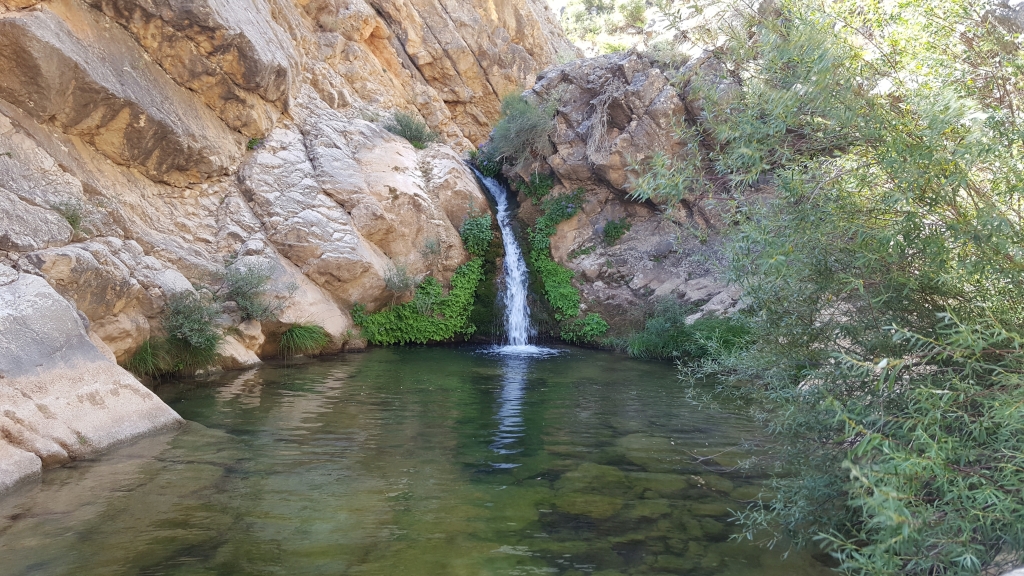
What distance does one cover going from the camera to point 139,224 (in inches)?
440

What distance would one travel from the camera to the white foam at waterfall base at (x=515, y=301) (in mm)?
14953

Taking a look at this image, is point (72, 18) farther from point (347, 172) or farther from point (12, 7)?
point (347, 172)

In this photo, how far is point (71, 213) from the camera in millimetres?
8992

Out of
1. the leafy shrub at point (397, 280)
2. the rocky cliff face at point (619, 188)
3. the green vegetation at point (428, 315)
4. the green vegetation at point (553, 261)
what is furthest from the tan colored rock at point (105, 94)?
the rocky cliff face at point (619, 188)

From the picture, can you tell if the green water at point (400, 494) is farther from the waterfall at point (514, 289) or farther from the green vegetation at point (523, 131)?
the green vegetation at point (523, 131)

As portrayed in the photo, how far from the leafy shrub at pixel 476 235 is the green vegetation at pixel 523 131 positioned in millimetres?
2564

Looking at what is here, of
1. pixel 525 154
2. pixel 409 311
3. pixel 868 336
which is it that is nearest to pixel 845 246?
pixel 868 336

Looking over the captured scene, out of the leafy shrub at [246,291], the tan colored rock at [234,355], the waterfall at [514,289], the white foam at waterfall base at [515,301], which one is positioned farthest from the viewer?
the waterfall at [514,289]

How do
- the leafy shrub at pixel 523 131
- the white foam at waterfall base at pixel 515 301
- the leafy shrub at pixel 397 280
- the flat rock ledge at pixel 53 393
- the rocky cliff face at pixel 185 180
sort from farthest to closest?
the leafy shrub at pixel 523 131, the white foam at waterfall base at pixel 515 301, the leafy shrub at pixel 397 280, the rocky cliff face at pixel 185 180, the flat rock ledge at pixel 53 393

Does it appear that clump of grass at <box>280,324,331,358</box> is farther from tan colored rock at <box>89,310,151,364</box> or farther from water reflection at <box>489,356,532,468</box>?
water reflection at <box>489,356,532,468</box>

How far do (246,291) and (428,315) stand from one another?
15.9ft

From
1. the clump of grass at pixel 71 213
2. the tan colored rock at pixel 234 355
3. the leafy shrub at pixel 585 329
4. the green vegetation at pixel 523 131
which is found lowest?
the tan colored rock at pixel 234 355

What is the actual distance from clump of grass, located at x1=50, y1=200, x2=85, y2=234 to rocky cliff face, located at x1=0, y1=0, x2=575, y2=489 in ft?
0.12

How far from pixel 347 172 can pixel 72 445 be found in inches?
401
